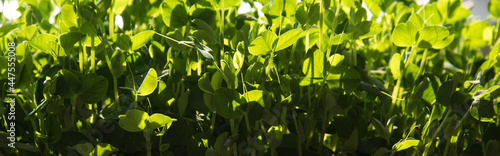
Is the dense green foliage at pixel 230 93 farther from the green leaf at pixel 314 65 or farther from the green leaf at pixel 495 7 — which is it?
the green leaf at pixel 495 7

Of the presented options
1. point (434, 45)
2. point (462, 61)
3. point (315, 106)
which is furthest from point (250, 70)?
point (462, 61)

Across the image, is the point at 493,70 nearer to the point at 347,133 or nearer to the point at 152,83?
the point at 347,133

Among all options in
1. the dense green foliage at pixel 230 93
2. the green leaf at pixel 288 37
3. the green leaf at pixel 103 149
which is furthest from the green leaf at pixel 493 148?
the green leaf at pixel 103 149

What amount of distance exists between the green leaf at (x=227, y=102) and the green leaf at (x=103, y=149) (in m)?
0.09

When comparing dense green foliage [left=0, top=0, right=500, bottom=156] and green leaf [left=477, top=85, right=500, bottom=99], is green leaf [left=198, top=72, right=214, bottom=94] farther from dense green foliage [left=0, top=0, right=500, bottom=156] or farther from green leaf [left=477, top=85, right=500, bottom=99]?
green leaf [left=477, top=85, right=500, bottom=99]

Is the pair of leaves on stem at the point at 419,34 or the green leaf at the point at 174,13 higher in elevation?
the green leaf at the point at 174,13

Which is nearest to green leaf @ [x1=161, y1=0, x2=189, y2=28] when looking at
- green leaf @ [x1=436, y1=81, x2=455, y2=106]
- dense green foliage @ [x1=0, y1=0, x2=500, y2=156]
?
dense green foliage @ [x1=0, y1=0, x2=500, y2=156]

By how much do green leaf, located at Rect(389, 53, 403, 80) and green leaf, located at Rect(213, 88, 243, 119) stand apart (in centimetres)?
15

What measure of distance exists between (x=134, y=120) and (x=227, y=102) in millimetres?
65

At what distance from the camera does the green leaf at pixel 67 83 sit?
1.05 feet

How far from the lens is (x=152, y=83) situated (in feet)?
1.01

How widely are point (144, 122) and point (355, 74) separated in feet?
0.53

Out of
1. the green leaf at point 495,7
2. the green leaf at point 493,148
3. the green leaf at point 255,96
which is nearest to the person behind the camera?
the green leaf at point 255,96

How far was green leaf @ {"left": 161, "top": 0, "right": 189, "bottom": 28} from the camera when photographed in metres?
0.37
